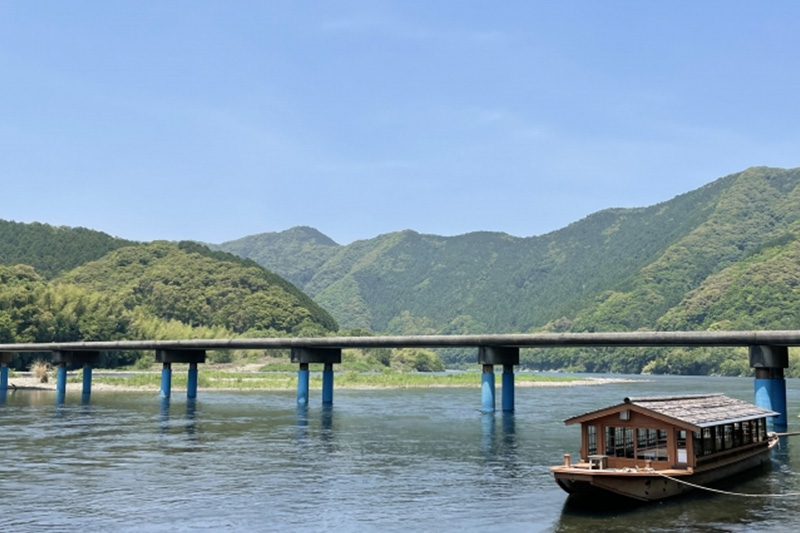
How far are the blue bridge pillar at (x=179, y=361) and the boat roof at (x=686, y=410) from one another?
76674mm

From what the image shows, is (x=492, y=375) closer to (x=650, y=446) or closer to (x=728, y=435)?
(x=728, y=435)

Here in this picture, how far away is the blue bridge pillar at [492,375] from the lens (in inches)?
3334

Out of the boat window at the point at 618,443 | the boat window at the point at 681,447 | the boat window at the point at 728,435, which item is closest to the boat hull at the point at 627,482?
the boat window at the point at 681,447

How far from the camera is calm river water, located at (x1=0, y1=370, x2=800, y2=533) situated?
108 feet

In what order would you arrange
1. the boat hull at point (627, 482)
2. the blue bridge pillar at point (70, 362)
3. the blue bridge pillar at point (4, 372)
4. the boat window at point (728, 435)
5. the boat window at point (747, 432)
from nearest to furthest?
1. the boat hull at point (627, 482)
2. the boat window at point (728, 435)
3. the boat window at point (747, 432)
4. the blue bridge pillar at point (70, 362)
5. the blue bridge pillar at point (4, 372)

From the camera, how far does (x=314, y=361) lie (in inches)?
3848

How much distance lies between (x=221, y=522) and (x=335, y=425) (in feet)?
133

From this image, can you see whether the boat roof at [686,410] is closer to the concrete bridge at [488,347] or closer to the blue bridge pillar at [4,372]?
the concrete bridge at [488,347]

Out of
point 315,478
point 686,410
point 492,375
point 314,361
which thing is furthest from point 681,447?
point 314,361

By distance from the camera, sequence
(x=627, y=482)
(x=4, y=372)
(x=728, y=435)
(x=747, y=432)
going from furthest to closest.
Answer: (x=4, y=372) → (x=747, y=432) → (x=728, y=435) → (x=627, y=482)

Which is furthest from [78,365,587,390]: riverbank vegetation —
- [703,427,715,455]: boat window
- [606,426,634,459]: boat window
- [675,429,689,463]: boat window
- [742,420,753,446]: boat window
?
[675,429,689,463]: boat window

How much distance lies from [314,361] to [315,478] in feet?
179

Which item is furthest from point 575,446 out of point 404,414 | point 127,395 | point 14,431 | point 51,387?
point 51,387

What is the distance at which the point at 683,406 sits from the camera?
40000mm
